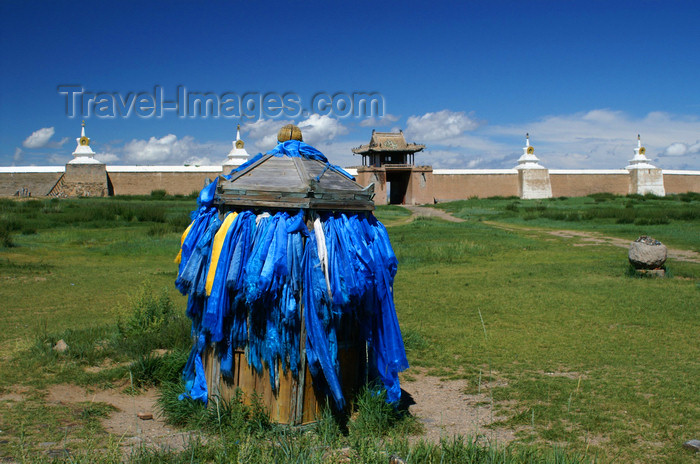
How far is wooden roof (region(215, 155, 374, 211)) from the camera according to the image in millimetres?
4715

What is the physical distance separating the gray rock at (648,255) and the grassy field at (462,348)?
421 mm

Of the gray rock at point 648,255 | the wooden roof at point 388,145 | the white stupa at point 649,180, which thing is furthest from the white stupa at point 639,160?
the gray rock at point 648,255

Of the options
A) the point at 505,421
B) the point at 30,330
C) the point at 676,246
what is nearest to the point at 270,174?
the point at 505,421

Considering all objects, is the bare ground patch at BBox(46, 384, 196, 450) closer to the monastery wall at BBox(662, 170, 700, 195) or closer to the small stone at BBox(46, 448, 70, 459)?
the small stone at BBox(46, 448, 70, 459)

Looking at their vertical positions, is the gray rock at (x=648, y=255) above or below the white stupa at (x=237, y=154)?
below

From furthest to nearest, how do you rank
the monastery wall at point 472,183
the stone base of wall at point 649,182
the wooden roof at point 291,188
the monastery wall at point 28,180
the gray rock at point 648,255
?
1. the stone base of wall at point 649,182
2. the monastery wall at point 472,183
3. the monastery wall at point 28,180
4. the gray rock at point 648,255
5. the wooden roof at point 291,188

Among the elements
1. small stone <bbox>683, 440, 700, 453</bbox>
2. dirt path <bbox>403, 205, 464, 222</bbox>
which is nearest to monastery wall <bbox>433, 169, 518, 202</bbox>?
dirt path <bbox>403, 205, 464, 222</bbox>

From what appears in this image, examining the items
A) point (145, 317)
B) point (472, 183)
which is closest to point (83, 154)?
point (472, 183)

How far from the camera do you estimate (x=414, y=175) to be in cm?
4412

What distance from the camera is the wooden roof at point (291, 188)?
4.71 metres

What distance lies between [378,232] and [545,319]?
492 centimetres

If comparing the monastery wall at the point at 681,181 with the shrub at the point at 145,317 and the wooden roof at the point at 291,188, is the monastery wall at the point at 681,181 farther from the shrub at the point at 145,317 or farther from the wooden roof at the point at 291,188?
the wooden roof at the point at 291,188

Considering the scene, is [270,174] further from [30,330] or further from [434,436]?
[30,330]

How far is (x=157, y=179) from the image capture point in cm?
4272
